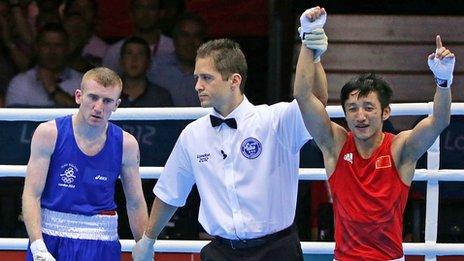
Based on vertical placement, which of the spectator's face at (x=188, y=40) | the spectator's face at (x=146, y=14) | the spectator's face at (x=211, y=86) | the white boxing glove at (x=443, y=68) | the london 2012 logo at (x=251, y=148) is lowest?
the london 2012 logo at (x=251, y=148)

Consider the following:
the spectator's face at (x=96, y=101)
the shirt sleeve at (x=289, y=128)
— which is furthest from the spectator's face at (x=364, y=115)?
the spectator's face at (x=96, y=101)

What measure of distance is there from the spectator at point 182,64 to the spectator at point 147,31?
0.07 meters

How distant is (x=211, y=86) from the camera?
5051mm

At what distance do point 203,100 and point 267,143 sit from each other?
0.32m

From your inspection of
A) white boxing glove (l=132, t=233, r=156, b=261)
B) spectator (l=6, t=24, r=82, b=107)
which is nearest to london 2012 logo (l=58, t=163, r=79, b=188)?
white boxing glove (l=132, t=233, r=156, b=261)

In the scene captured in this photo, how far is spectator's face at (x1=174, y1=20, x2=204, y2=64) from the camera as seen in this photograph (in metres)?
7.70

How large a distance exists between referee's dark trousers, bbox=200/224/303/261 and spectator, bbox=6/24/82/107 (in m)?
2.70

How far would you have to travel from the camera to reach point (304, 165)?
6219mm

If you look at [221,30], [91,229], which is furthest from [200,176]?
[221,30]

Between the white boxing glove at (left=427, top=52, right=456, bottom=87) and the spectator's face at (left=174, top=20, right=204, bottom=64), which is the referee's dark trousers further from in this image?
the spectator's face at (left=174, top=20, right=204, bottom=64)

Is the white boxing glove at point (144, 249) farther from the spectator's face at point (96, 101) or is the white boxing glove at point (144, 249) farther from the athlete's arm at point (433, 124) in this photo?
the athlete's arm at point (433, 124)

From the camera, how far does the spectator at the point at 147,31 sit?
25.6 ft

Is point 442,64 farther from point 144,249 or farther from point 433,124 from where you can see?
point 144,249

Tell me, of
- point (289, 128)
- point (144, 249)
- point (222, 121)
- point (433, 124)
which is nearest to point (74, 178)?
point (144, 249)
